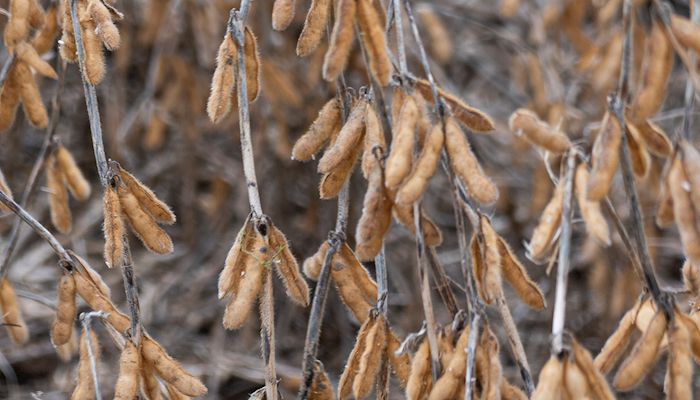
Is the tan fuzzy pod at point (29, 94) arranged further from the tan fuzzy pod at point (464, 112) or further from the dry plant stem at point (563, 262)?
the dry plant stem at point (563, 262)

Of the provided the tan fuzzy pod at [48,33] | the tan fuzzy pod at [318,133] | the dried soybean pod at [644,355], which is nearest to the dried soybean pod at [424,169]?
the tan fuzzy pod at [318,133]

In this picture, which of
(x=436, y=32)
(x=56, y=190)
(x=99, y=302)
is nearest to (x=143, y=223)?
(x=99, y=302)

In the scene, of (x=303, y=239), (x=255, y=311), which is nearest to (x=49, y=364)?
(x=255, y=311)

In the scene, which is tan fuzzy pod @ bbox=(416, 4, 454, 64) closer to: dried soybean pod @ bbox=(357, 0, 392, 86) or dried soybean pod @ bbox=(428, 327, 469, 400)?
dried soybean pod @ bbox=(357, 0, 392, 86)

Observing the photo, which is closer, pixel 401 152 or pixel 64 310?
pixel 401 152

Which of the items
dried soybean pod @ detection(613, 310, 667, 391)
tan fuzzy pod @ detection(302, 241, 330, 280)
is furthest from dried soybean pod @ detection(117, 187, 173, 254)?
dried soybean pod @ detection(613, 310, 667, 391)

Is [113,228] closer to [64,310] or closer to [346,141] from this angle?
[64,310]

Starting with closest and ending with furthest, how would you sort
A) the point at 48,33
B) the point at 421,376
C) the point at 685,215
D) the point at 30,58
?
the point at 685,215 → the point at 421,376 → the point at 30,58 → the point at 48,33

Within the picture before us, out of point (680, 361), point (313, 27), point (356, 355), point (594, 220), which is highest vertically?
point (313, 27)
